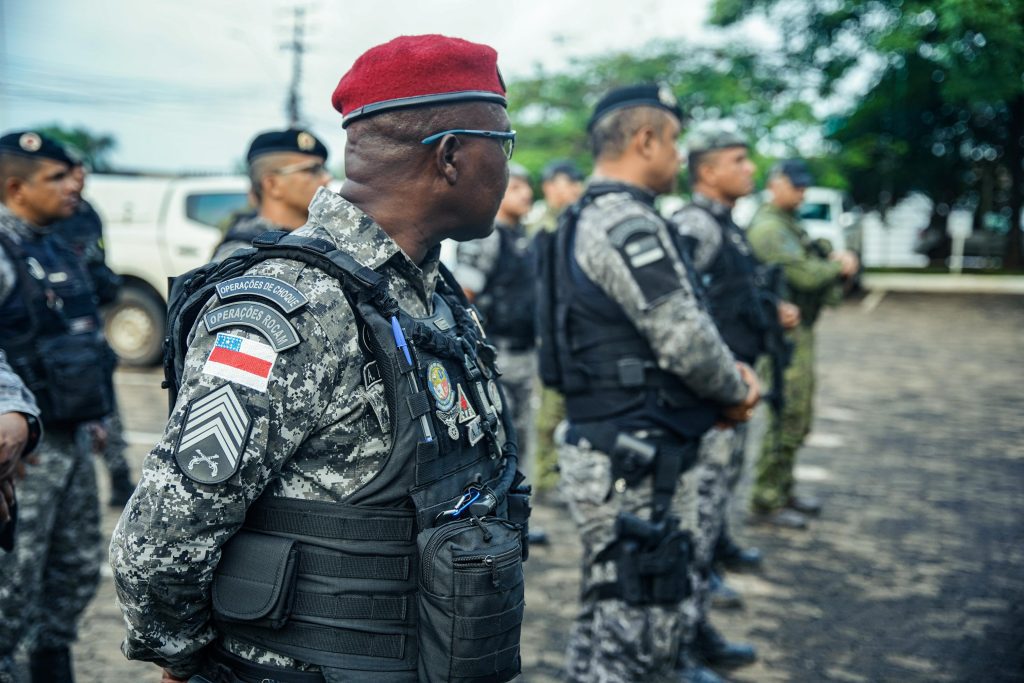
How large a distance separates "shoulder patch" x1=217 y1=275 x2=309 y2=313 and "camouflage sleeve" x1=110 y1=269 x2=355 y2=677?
0.02m

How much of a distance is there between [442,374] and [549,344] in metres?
1.61

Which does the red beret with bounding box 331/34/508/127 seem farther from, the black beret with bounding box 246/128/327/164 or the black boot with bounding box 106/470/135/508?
the black boot with bounding box 106/470/135/508

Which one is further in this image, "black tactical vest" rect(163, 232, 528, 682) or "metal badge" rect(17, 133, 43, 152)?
"metal badge" rect(17, 133, 43, 152)

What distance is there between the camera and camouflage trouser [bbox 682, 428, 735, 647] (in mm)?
3391

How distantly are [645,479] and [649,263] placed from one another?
2.42 ft

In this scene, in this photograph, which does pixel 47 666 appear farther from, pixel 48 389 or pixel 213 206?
pixel 213 206

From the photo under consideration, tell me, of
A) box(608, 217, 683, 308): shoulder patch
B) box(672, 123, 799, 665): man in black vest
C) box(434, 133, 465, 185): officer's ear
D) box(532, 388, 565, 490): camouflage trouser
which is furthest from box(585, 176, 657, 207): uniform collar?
box(532, 388, 565, 490): camouflage trouser

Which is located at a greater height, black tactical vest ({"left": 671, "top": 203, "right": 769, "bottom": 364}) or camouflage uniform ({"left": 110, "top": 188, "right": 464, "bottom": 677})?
black tactical vest ({"left": 671, "top": 203, "right": 769, "bottom": 364})

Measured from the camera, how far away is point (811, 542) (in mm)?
5031

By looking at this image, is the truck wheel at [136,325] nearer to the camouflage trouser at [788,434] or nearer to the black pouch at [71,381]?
the black pouch at [71,381]

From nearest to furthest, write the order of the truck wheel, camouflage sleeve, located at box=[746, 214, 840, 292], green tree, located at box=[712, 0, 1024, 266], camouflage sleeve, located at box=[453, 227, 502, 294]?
1. camouflage sleeve, located at box=[746, 214, 840, 292]
2. camouflage sleeve, located at box=[453, 227, 502, 294]
3. the truck wheel
4. green tree, located at box=[712, 0, 1024, 266]

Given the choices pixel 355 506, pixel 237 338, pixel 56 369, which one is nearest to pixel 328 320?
pixel 237 338

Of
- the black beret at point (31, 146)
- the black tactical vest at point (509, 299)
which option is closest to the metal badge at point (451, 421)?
the black beret at point (31, 146)

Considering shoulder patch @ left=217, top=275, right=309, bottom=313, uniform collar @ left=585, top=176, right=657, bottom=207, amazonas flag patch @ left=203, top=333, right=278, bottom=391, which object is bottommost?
amazonas flag patch @ left=203, top=333, right=278, bottom=391
